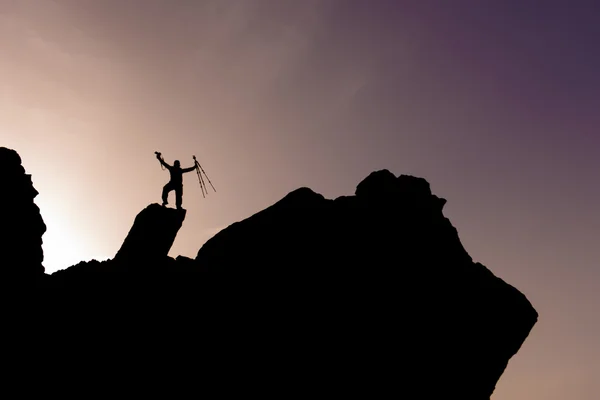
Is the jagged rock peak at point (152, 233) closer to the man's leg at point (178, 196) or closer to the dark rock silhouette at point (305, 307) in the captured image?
the dark rock silhouette at point (305, 307)

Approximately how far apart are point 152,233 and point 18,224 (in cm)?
659

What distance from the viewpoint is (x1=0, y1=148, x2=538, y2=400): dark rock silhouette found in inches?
733

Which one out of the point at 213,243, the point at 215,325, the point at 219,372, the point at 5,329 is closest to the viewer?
the point at 5,329

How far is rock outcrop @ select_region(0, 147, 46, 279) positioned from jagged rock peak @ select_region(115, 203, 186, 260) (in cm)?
460

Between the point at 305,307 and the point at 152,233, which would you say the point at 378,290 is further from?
the point at 152,233

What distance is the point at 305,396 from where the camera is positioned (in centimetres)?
1867

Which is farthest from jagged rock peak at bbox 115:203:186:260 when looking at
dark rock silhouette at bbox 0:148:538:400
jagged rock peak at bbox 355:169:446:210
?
jagged rock peak at bbox 355:169:446:210

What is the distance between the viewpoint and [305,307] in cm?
2038

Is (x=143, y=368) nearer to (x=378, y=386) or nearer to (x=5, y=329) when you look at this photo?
(x=5, y=329)

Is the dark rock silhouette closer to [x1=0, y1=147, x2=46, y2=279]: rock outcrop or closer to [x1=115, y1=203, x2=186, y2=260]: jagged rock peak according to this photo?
[x1=115, y1=203, x2=186, y2=260]: jagged rock peak

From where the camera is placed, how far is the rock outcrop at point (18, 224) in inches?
745

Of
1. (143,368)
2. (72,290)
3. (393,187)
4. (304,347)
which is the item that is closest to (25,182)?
(72,290)

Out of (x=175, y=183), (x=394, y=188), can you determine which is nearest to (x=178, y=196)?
(x=175, y=183)

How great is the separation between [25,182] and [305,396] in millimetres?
16313
